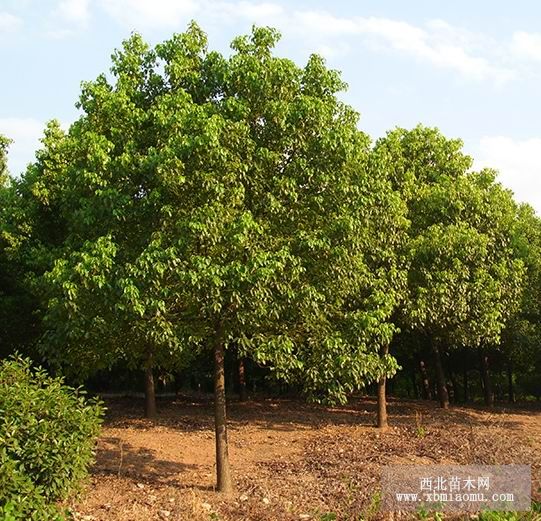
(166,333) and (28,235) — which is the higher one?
(28,235)

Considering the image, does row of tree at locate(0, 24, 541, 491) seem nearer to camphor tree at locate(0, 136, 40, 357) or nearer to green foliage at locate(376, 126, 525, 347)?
green foliage at locate(376, 126, 525, 347)

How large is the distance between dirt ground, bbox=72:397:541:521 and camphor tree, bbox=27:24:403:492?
132 centimetres

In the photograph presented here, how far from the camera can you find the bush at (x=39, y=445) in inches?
335

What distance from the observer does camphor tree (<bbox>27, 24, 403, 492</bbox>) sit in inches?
426

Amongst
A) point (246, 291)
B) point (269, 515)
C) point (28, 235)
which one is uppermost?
point (28, 235)

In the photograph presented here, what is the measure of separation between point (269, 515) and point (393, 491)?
2837 mm

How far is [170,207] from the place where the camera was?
36.3 feet

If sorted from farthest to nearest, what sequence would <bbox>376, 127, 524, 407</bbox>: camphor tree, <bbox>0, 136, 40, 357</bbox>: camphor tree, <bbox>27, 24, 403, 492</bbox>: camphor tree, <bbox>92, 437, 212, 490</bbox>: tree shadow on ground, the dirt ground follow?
<bbox>0, 136, 40, 357</bbox>: camphor tree < <bbox>376, 127, 524, 407</bbox>: camphor tree < <bbox>92, 437, 212, 490</bbox>: tree shadow on ground < the dirt ground < <bbox>27, 24, 403, 492</bbox>: camphor tree

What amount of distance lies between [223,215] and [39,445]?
16.3 feet

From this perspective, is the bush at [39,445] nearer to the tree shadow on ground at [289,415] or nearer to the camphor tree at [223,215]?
the camphor tree at [223,215]

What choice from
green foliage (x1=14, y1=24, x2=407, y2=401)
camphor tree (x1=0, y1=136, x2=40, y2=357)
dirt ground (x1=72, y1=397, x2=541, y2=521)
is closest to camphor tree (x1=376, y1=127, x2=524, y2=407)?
dirt ground (x1=72, y1=397, x2=541, y2=521)

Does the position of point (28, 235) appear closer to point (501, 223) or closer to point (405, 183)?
point (405, 183)

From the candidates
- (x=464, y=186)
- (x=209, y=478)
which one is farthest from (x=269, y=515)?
(x=464, y=186)

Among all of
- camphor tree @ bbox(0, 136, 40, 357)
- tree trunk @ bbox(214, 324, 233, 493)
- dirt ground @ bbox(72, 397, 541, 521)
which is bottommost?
dirt ground @ bbox(72, 397, 541, 521)
